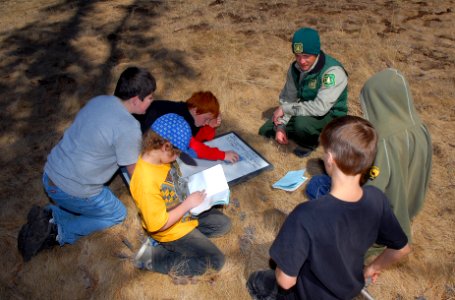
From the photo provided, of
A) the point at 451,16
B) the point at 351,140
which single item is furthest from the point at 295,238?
the point at 451,16

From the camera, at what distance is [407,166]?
2666 millimetres

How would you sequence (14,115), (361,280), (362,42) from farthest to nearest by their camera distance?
(362,42) < (14,115) < (361,280)

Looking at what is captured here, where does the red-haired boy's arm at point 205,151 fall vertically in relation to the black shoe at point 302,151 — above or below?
above

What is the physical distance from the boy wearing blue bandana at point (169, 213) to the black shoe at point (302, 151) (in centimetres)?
131

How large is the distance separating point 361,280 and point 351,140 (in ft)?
2.87

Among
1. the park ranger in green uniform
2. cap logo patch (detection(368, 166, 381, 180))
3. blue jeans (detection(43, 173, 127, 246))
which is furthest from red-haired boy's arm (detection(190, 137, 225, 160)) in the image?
cap logo patch (detection(368, 166, 381, 180))

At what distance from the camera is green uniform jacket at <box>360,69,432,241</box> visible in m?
2.54

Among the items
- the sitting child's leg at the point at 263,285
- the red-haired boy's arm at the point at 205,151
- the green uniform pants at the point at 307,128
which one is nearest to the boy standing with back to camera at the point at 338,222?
the sitting child's leg at the point at 263,285

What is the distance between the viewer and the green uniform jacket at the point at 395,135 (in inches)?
100

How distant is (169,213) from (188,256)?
59cm

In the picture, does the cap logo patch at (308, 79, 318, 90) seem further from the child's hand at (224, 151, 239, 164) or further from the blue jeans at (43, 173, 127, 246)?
the blue jeans at (43, 173, 127, 246)

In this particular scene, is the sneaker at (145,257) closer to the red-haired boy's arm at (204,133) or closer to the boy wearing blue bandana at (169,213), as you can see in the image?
the boy wearing blue bandana at (169,213)

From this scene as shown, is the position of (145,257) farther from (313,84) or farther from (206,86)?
(206,86)

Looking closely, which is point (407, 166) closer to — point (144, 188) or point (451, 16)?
point (144, 188)
